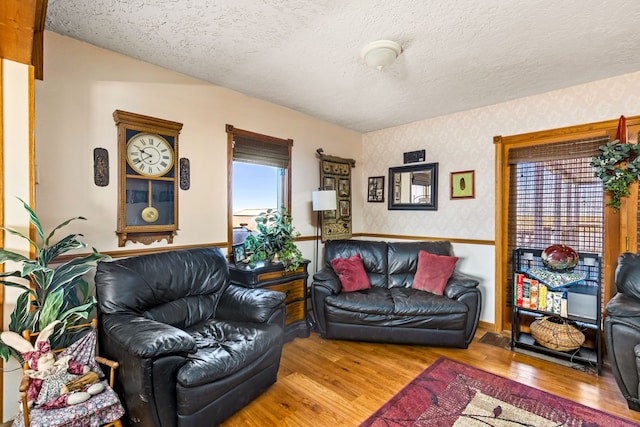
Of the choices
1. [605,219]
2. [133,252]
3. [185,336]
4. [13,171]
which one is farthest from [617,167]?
[13,171]

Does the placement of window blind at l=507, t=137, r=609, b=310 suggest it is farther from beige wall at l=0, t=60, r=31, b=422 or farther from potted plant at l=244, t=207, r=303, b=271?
beige wall at l=0, t=60, r=31, b=422

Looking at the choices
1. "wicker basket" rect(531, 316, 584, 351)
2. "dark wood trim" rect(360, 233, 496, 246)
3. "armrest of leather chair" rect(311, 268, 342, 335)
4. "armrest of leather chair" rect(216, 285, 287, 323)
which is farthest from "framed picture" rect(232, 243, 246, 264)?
"wicker basket" rect(531, 316, 584, 351)

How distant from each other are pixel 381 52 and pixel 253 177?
1943 mm

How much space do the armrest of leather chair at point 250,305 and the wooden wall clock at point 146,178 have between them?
780mm

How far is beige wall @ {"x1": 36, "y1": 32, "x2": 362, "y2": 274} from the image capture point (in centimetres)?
215

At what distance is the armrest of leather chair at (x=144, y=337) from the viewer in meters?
1.62

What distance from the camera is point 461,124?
374 centimetres

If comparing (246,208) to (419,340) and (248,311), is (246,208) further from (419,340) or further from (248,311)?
(419,340)

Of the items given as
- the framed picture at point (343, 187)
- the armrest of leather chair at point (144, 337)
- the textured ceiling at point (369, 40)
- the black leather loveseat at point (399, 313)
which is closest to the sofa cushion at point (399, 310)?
the black leather loveseat at point (399, 313)

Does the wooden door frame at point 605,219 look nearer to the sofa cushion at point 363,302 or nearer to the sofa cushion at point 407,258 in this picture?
the sofa cushion at point 407,258

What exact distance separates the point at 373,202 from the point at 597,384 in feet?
10.1

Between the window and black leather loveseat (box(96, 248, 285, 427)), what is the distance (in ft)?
2.10

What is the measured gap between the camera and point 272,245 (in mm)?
3170

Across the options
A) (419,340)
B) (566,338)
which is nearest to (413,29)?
(419,340)
